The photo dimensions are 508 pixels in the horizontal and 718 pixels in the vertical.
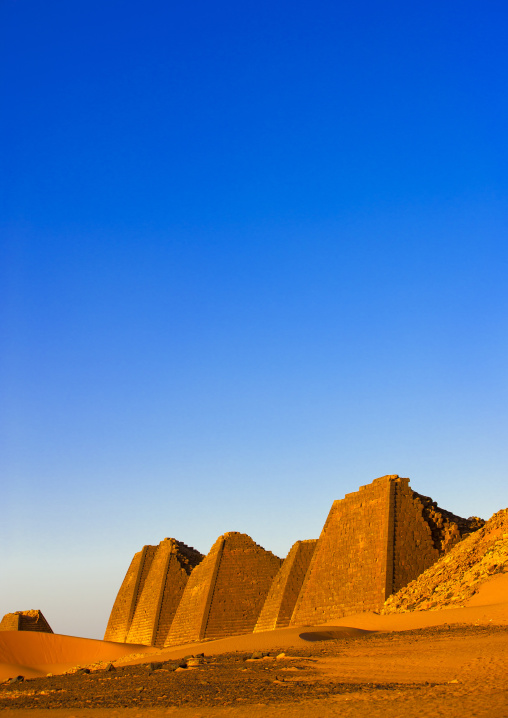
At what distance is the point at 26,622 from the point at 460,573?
94.1 feet

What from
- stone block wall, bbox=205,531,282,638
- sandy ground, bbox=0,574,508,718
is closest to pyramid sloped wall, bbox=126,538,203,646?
stone block wall, bbox=205,531,282,638

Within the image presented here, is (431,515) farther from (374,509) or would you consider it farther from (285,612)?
(285,612)

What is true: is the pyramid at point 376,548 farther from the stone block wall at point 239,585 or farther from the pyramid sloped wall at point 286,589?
the stone block wall at point 239,585

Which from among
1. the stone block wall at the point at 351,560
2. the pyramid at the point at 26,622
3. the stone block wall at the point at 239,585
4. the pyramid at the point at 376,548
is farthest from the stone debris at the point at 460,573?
the pyramid at the point at 26,622

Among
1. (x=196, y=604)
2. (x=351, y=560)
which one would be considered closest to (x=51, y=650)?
(x=196, y=604)

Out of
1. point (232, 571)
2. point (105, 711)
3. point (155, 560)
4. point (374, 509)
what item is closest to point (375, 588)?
point (374, 509)

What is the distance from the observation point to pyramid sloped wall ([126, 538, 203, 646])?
115ft

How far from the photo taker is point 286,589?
93.4ft

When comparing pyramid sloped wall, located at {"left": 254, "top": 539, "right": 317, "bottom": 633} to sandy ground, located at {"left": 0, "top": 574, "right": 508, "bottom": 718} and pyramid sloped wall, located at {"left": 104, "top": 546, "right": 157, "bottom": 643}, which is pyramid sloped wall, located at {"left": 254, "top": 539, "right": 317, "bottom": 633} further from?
pyramid sloped wall, located at {"left": 104, "top": 546, "right": 157, "bottom": 643}

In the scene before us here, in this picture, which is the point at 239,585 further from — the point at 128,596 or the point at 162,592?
the point at 128,596

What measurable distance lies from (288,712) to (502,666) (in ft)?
12.1

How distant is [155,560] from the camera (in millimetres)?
38688

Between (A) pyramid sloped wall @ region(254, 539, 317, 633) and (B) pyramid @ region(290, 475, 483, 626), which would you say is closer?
(B) pyramid @ region(290, 475, 483, 626)

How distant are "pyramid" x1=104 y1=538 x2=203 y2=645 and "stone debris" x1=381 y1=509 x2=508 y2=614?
16672mm
